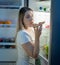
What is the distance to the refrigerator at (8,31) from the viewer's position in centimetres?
242

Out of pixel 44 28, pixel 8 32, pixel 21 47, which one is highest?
pixel 44 28

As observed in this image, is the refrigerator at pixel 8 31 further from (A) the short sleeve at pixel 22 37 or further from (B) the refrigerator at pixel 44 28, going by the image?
(A) the short sleeve at pixel 22 37

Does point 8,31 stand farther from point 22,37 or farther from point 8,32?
point 22,37

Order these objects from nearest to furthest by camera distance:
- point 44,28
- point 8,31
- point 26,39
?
point 26,39, point 44,28, point 8,31

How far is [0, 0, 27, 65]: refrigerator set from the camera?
242 centimetres

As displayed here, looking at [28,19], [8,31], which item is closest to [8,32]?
[8,31]

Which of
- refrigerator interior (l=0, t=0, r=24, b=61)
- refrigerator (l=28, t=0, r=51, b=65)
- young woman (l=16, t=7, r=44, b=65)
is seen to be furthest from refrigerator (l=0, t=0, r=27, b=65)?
young woman (l=16, t=7, r=44, b=65)

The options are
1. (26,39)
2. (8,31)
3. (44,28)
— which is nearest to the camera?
(26,39)

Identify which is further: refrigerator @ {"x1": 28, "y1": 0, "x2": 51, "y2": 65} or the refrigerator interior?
the refrigerator interior

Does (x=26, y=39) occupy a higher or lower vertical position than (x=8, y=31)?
higher

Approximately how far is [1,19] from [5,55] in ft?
1.64

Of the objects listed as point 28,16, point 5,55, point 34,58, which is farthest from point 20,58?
point 5,55

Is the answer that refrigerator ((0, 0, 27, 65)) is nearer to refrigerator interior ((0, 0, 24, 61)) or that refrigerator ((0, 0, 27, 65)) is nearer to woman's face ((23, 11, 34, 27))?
refrigerator interior ((0, 0, 24, 61))

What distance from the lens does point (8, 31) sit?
2521 mm
